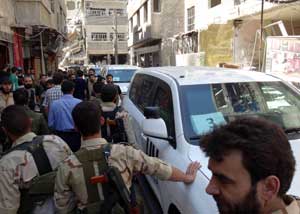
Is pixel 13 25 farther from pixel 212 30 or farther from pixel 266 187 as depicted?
pixel 266 187

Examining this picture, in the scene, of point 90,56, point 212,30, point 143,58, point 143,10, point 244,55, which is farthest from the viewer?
point 90,56

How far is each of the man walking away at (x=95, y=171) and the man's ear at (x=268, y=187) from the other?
1033mm

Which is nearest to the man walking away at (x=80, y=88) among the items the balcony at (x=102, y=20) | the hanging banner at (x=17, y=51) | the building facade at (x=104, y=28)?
the hanging banner at (x=17, y=51)

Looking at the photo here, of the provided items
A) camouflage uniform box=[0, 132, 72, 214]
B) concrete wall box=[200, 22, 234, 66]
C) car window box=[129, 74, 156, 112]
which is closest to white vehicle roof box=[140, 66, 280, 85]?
car window box=[129, 74, 156, 112]

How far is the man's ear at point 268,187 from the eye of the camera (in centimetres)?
114

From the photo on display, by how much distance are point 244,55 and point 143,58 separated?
24.7 metres

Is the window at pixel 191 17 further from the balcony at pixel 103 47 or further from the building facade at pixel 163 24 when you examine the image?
the balcony at pixel 103 47

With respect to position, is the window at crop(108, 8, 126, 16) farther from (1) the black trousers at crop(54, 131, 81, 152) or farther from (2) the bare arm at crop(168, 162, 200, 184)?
(2) the bare arm at crop(168, 162, 200, 184)

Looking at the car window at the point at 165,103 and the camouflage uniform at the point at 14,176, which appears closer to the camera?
the camouflage uniform at the point at 14,176

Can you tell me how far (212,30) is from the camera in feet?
54.0

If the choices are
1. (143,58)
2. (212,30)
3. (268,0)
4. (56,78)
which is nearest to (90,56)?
(143,58)

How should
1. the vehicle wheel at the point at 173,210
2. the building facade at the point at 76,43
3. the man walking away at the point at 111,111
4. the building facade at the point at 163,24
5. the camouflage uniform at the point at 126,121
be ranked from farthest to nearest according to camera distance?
the building facade at the point at 76,43
the building facade at the point at 163,24
the man walking away at the point at 111,111
the camouflage uniform at the point at 126,121
the vehicle wheel at the point at 173,210

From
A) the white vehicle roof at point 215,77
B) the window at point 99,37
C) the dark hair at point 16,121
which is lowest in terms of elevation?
the dark hair at point 16,121

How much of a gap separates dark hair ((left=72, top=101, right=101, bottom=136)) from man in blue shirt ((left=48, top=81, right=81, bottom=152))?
254 centimetres
